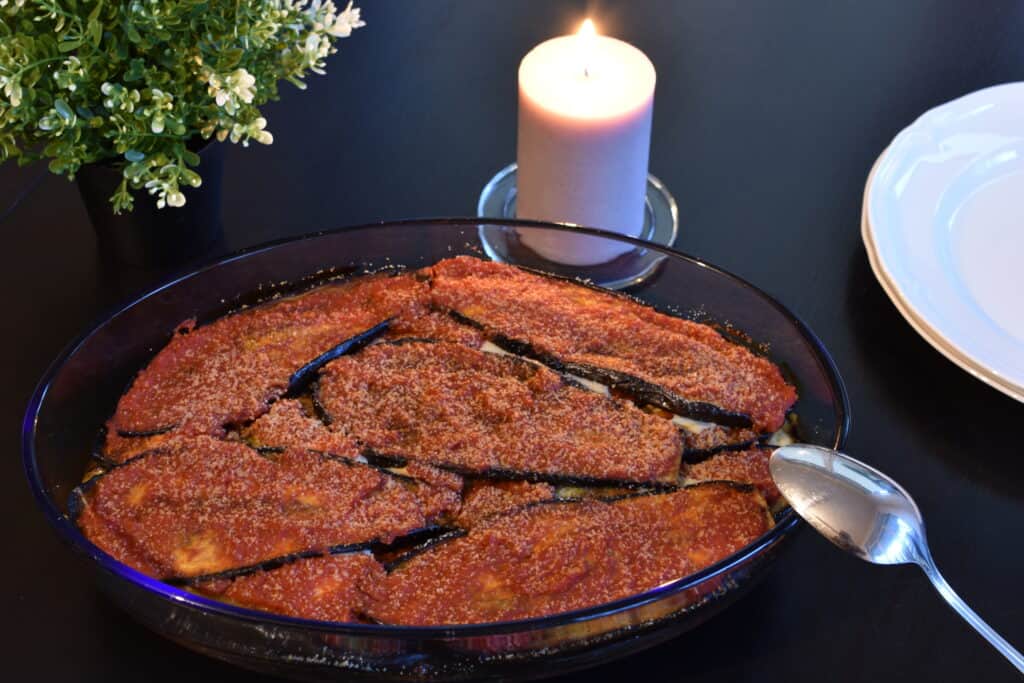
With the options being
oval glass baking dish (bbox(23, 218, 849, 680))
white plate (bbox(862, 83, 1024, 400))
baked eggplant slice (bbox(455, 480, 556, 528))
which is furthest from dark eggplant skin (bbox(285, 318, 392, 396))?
white plate (bbox(862, 83, 1024, 400))

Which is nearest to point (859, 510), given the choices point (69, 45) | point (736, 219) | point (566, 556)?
point (566, 556)

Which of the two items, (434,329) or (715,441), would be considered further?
(434,329)

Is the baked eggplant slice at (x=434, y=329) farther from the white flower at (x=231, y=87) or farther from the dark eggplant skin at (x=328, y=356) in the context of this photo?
the white flower at (x=231, y=87)

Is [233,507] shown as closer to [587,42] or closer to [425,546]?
[425,546]

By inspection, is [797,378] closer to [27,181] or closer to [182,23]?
[182,23]

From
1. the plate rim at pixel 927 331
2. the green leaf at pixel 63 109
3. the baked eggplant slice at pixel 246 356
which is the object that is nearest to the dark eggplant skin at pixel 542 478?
the baked eggplant slice at pixel 246 356

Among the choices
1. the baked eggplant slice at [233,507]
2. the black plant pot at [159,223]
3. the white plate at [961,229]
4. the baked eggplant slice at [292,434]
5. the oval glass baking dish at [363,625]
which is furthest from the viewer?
the black plant pot at [159,223]
